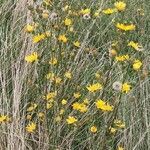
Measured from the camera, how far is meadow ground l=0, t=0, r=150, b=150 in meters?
2.07

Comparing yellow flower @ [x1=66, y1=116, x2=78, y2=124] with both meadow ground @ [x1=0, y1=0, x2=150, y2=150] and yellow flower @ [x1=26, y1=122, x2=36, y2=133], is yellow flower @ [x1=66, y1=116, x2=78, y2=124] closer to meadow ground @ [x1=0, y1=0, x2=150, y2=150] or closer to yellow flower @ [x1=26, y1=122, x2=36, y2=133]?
meadow ground @ [x1=0, y1=0, x2=150, y2=150]

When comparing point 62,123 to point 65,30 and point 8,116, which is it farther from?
point 65,30

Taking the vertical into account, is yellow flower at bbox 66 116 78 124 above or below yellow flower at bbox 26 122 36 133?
above

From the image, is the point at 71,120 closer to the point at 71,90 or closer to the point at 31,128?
the point at 31,128

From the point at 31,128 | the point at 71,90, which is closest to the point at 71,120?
the point at 31,128

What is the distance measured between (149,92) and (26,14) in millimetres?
1136

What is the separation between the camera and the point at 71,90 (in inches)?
94.2

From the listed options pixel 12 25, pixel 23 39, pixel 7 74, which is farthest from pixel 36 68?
pixel 12 25

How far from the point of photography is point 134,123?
6.98 ft

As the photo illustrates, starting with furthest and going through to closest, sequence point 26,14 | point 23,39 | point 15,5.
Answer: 1. point 15,5
2. point 26,14
3. point 23,39

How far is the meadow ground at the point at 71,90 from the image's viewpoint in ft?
6.79

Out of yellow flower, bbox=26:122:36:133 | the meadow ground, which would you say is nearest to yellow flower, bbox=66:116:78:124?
the meadow ground

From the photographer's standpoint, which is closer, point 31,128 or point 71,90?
point 31,128

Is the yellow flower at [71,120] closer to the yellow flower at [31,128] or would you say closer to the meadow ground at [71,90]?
the meadow ground at [71,90]
